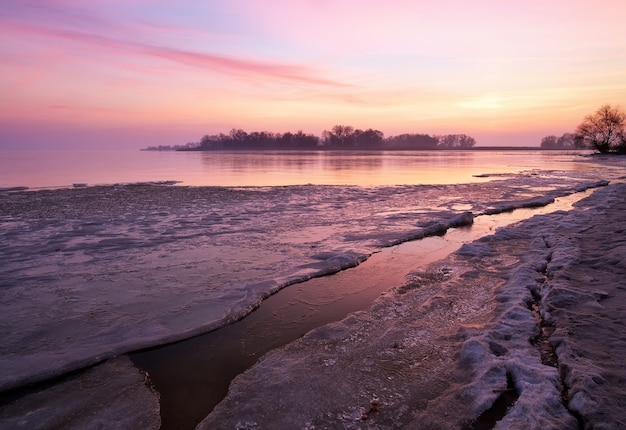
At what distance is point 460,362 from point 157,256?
22.0ft

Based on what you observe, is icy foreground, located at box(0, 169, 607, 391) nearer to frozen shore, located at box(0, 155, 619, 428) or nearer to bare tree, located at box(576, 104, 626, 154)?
frozen shore, located at box(0, 155, 619, 428)

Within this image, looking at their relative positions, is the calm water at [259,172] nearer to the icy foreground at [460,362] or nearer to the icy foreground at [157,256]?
the icy foreground at [157,256]

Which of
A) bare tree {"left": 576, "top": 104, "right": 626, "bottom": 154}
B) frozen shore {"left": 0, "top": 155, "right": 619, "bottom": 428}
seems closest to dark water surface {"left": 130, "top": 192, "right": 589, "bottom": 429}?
frozen shore {"left": 0, "top": 155, "right": 619, "bottom": 428}

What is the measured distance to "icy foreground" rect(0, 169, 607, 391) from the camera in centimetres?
495

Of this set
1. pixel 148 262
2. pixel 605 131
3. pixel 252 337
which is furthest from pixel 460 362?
pixel 605 131

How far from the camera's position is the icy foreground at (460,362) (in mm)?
3320

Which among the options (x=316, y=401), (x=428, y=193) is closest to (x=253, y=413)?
(x=316, y=401)

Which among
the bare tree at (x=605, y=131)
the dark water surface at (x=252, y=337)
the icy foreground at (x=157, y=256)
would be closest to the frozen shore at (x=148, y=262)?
the icy foreground at (x=157, y=256)

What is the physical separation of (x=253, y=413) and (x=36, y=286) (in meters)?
5.40

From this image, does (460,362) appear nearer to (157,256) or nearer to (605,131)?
(157,256)

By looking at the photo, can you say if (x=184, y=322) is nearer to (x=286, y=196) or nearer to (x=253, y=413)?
(x=253, y=413)

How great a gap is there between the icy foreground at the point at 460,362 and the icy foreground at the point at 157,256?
1736 mm

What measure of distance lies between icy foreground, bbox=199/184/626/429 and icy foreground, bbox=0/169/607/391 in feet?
5.69

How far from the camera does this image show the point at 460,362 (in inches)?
164
